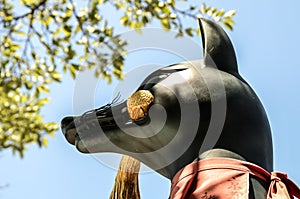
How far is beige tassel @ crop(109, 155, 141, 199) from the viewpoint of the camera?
1.81m

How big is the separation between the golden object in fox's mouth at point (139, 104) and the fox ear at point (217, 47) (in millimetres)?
239

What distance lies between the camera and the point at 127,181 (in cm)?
182

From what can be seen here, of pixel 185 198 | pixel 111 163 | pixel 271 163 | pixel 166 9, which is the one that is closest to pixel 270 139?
pixel 271 163

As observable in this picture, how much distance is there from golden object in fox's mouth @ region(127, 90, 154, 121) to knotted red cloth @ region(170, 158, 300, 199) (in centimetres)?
21

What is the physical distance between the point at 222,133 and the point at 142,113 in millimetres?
242

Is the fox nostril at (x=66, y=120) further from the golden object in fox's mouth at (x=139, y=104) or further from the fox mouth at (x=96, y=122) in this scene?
the golden object in fox's mouth at (x=139, y=104)

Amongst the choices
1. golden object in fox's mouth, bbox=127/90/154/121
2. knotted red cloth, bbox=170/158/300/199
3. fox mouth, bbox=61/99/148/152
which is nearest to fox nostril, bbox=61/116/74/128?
fox mouth, bbox=61/99/148/152

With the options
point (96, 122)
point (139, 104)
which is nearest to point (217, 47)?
point (139, 104)

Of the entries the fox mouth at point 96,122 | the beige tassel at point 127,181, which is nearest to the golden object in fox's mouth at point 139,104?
the fox mouth at point 96,122

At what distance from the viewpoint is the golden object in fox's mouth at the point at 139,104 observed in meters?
1.69

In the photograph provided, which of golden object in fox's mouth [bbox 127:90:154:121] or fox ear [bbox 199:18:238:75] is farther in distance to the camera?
fox ear [bbox 199:18:238:75]

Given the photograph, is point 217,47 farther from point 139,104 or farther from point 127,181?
point 127,181

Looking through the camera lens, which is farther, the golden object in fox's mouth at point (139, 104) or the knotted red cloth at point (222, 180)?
the golden object in fox's mouth at point (139, 104)

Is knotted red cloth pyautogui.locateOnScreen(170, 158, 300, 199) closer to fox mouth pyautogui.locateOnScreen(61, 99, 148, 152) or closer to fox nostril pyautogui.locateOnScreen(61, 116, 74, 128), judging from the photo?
fox mouth pyautogui.locateOnScreen(61, 99, 148, 152)
